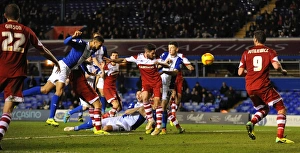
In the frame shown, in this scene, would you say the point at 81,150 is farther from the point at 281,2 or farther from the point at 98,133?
the point at 281,2

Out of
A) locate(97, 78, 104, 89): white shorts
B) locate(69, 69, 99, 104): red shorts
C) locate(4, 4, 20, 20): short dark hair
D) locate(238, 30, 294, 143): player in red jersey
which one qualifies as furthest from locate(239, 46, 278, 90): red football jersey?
locate(97, 78, 104, 89): white shorts

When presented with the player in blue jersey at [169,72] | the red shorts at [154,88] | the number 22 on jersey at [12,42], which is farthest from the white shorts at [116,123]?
the number 22 on jersey at [12,42]

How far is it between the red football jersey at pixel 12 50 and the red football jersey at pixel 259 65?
17.0 ft

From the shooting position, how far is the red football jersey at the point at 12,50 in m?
11.9

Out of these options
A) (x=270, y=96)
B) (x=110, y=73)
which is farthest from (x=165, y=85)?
(x=270, y=96)

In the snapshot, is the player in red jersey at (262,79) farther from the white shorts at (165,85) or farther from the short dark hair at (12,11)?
the short dark hair at (12,11)

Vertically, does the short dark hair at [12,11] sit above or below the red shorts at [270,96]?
above

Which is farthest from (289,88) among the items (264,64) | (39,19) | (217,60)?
(264,64)

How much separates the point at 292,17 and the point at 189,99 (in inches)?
370

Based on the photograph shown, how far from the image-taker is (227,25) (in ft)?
135

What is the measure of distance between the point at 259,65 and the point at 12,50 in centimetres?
557

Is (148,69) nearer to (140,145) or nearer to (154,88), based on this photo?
(154,88)

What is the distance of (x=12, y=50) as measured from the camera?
39.1 ft

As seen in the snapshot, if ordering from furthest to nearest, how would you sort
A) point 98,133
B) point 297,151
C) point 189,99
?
1. point 189,99
2. point 98,133
3. point 297,151
